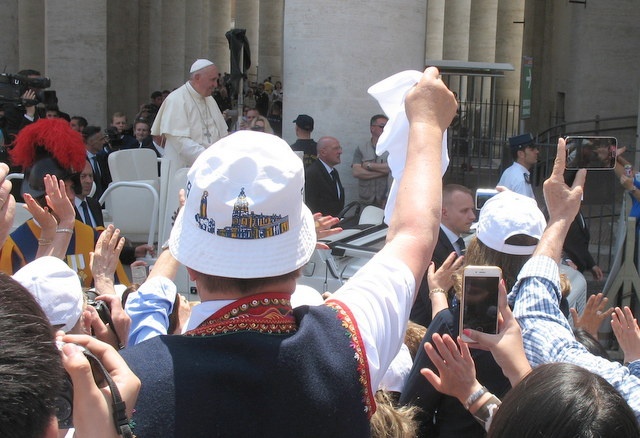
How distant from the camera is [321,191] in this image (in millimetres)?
10711

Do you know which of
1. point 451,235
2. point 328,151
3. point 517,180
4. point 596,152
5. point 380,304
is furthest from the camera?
point 328,151

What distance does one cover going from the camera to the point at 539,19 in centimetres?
2523

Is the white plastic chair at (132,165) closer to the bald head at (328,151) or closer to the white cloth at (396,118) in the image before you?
the bald head at (328,151)

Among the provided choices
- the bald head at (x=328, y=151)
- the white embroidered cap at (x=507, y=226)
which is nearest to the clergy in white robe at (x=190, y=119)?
the bald head at (x=328, y=151)

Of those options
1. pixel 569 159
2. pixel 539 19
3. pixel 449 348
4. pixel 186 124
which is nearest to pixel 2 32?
pixel 539 19

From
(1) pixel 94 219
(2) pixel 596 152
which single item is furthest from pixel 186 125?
(2) pixel 596 152

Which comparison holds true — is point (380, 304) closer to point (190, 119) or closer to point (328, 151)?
point (190, 119)

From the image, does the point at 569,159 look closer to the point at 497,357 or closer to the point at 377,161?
the point at 497,357

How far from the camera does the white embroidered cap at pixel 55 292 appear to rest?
10.1ft

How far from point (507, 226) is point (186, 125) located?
242 inches

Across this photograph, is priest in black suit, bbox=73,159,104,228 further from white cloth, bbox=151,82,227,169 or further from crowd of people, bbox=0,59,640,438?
crowd of people, bbox=0,59,640,438

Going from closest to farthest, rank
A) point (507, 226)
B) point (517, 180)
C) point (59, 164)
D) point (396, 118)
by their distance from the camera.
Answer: point (396, 118)
point (507, 226)
point (59, 164)
point (517, 180)

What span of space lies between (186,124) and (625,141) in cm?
976

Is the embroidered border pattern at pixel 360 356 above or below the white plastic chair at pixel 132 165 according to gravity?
above
